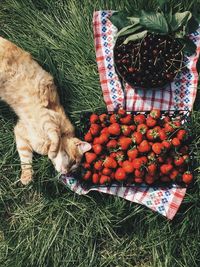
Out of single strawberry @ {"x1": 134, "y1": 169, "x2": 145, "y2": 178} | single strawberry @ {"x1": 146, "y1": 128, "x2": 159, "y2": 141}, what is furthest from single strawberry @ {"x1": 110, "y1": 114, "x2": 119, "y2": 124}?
single strawberry @ {"x1": 134, "y1": 169, "x2": 145, "y2": 178}

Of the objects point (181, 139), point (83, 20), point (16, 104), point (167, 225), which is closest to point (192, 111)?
point (181, 139)

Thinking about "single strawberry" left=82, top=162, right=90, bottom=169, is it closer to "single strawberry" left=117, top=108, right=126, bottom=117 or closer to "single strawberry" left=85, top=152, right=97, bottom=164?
"single strawberry" left=85, top=152, right=97, bottom=164

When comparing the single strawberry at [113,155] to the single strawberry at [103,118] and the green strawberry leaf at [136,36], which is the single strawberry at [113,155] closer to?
the single strawberry at [103,118]

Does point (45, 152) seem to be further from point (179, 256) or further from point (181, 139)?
point (179, 256)

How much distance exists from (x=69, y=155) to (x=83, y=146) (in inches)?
3.8

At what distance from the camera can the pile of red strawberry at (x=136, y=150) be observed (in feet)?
6.75

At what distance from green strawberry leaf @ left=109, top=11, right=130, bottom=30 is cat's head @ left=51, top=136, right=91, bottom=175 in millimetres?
703

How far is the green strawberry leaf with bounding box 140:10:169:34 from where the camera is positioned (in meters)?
1.99

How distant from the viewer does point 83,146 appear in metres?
2.17

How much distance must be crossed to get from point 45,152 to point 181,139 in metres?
0.79

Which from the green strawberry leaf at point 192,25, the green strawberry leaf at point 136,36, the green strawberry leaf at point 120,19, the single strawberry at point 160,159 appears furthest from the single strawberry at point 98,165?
the green strawberry leaf at point 192,25

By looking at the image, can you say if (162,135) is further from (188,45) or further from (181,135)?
(188,45)

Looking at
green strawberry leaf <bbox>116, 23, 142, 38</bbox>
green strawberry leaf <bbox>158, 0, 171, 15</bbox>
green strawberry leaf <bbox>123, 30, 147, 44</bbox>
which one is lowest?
green strawberry leaf <bbox>123, 30, 147, 44</bbox>

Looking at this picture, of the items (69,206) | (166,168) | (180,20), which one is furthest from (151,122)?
(69,206)
